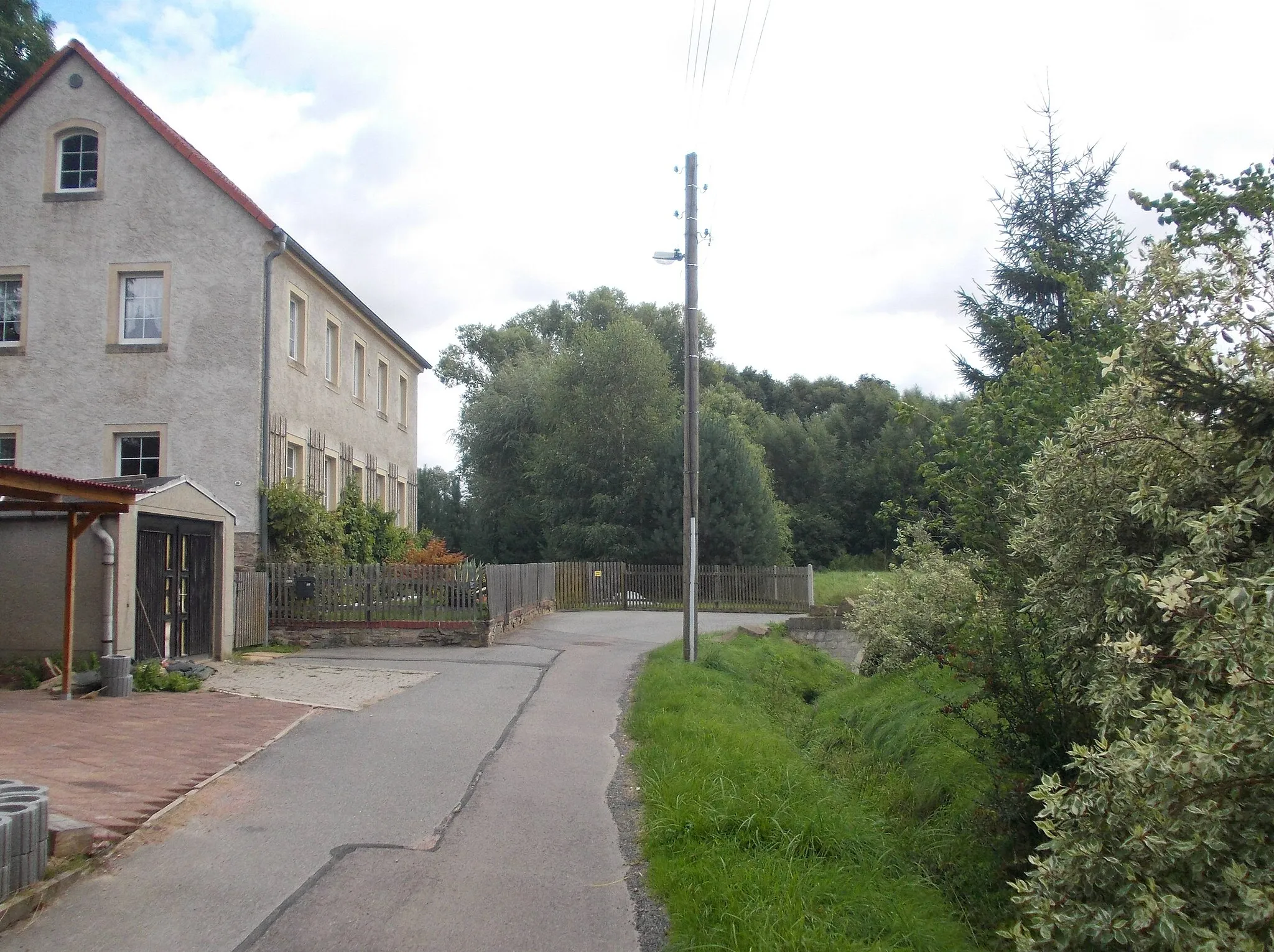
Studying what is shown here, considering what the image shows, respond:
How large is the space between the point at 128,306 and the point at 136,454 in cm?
318

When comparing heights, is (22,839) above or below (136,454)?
below

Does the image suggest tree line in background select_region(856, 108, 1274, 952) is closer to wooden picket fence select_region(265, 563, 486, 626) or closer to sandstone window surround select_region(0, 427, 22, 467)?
wooden picket fence select_region(265, 563, 486, 626)

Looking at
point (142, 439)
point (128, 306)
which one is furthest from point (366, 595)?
point (128, 306)

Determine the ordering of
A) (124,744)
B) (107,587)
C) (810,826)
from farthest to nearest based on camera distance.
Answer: (107,587), (124,744), (810,826)

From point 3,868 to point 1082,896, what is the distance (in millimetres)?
5079

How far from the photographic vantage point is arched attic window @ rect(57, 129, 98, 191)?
22625 mm

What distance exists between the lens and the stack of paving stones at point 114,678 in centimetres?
1254

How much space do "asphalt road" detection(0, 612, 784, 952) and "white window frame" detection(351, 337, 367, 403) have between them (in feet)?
58.8

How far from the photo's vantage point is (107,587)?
1342cm

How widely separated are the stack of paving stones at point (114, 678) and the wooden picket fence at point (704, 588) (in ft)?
68.1

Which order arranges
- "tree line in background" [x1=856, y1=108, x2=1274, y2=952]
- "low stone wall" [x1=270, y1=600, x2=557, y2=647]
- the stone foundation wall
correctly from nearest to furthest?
1. "tree line in background" [x1=856, y1=108, x2=1274, y2=952]
2. "low stone wall" [x1=270, y1=600, x2=557, y2=647]
3. the stone foundation wall

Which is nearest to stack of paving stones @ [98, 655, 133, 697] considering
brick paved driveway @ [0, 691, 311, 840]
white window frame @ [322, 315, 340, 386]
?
brick paved driveway @ [0, 691, 311, 840]

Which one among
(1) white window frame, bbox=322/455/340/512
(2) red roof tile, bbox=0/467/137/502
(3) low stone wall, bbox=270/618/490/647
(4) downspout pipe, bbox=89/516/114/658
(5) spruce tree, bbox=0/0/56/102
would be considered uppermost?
(5) spruce tree, bbox=0/0/56/102

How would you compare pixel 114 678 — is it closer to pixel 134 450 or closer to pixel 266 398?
pixel 266 398
